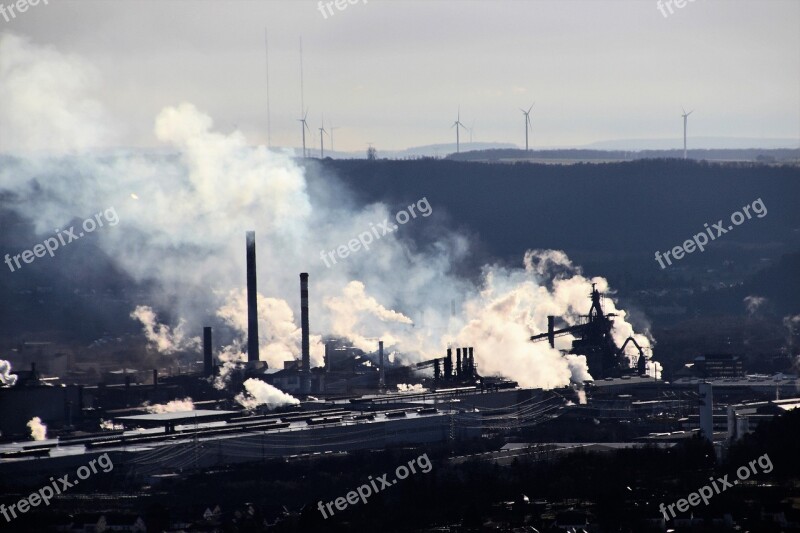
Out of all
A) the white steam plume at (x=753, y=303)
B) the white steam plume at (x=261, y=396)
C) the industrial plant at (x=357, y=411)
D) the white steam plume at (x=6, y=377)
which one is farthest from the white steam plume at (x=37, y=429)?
the white steam plume at (x=753, y=303)

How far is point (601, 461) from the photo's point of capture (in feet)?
223

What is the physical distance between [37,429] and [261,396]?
1460cm

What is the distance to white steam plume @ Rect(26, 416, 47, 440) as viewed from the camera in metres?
79.9

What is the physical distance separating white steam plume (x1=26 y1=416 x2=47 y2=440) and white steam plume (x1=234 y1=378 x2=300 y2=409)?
39.0 ft

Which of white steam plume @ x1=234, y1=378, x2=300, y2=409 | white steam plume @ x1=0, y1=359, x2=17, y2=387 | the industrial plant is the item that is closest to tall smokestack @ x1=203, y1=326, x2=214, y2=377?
the industrial plant

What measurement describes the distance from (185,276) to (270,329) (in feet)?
47.7

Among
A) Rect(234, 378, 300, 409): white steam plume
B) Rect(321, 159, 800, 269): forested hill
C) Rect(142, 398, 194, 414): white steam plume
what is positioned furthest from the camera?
Rect(321, 159, 800, 269): forested hill

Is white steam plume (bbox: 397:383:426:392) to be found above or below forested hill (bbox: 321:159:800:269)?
below

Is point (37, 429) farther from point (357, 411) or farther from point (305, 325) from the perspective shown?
point (305, 325)

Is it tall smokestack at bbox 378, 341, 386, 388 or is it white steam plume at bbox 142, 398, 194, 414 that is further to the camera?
tall smokestack at bbox 378, 341, 386, 388

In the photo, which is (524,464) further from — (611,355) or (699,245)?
(699,245)

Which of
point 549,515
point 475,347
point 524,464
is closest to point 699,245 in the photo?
point 475,347

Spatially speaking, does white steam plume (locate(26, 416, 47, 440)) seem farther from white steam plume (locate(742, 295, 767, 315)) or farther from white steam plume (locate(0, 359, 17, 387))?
white steam plume (locate(742, 295, 767, 315))

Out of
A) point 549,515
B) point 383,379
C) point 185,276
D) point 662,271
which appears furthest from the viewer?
point 662,271
